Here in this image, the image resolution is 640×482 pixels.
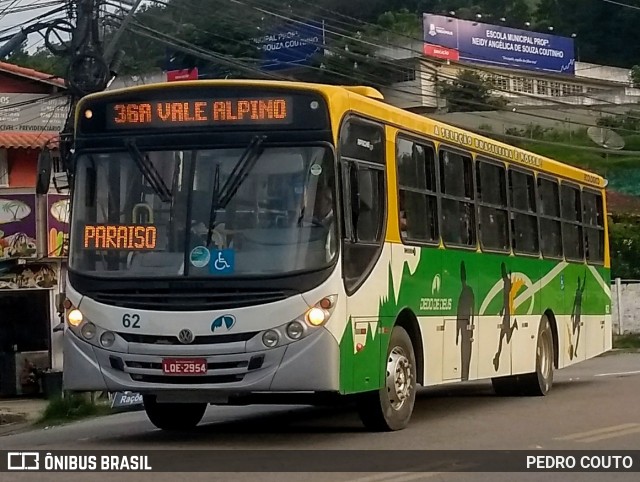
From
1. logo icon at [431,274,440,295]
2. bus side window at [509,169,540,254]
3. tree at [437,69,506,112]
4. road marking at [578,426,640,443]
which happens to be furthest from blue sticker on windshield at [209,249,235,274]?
tree at [437,69,506,112]

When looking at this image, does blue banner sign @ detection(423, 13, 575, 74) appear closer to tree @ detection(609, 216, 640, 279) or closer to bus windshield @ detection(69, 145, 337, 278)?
tree @ detection(609, 216, 640, 279)

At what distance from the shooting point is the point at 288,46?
249ft

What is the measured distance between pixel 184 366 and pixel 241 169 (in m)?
1.77

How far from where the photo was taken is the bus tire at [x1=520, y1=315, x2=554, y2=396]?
17.7 m

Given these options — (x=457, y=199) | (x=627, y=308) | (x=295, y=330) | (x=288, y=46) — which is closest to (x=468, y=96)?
(x=288, y=46)

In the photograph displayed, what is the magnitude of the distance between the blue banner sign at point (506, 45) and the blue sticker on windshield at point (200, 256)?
74779mm

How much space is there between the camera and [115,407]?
19.1 m

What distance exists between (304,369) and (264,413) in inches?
181

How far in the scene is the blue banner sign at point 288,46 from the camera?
2891 inches

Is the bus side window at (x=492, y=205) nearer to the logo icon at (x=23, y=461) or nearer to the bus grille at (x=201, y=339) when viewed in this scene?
the bus grille at (x=201, y=339)

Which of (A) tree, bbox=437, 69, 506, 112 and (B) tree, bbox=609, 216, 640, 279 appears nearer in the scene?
(B) tree, bbox=609, 216, 640, 279

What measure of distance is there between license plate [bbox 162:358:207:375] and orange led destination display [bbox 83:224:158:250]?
1021 millimetres

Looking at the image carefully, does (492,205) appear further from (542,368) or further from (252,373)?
(252,373)

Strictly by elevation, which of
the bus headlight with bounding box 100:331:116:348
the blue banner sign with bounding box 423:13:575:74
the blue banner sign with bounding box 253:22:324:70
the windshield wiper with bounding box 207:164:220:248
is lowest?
the bus headlight with bounding box 100:331:116:348
